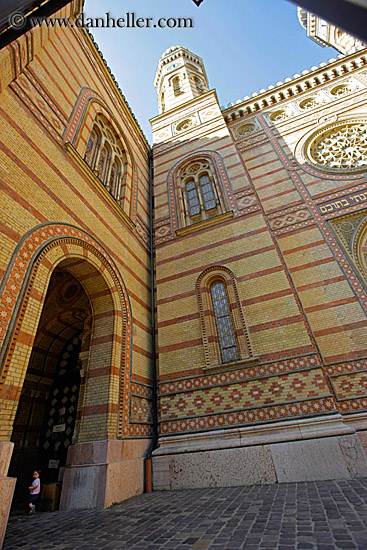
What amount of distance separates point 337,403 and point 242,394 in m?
2.06

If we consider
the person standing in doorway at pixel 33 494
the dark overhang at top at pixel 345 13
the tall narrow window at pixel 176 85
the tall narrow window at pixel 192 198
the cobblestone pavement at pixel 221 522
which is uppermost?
the tall narrow window at pixel 176 85

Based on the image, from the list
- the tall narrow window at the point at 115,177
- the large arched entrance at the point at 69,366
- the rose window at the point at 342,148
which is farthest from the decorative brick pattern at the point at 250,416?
the rose window at the point at 342,148

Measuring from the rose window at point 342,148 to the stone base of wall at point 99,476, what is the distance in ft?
34.5

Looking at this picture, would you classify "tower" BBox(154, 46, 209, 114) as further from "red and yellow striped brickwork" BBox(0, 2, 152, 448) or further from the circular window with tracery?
the circular window with tracery

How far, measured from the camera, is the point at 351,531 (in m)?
2.31

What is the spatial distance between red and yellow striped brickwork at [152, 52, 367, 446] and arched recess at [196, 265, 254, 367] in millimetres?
94

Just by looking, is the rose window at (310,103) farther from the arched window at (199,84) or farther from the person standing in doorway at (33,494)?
the person standing in doorway at (33,494)

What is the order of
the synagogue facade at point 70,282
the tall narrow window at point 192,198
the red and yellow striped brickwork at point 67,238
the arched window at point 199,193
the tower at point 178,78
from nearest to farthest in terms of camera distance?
1. the red and yellow striped brickwork at point 67,238
2. the synagogue facade at point 70,282
3. the arched window at point 199,193
4. the tall narrow window at point 192,198
5. the tower at point 178,78

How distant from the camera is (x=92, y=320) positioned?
647 centimetres

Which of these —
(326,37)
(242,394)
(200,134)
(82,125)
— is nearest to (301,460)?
(242,394)

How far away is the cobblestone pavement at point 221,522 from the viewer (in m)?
2.40

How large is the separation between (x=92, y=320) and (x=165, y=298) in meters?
2.22

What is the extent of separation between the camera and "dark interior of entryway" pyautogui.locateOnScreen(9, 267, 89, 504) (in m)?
6.86

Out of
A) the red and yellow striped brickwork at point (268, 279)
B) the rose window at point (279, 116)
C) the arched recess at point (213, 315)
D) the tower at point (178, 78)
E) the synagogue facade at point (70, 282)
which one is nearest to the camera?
the synagogue facade at point (70, 282)
